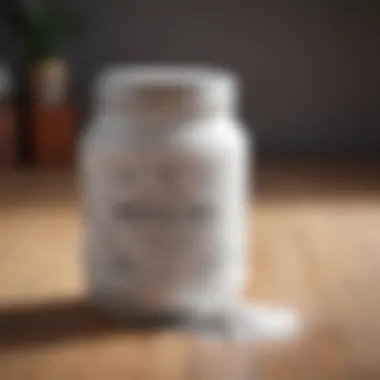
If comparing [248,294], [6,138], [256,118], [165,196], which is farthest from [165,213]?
[256,118]

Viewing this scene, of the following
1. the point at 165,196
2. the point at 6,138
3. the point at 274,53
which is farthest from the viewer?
the point at 274,53

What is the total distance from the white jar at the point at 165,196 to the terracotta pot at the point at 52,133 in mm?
754

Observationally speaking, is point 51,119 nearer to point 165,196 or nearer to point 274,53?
point 274,53

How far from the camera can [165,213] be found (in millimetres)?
706

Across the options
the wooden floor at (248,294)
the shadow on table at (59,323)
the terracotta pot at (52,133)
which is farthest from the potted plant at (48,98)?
the shadow on table at (59,323)

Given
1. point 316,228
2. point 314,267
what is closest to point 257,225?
point 316,228

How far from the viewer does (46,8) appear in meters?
1.53

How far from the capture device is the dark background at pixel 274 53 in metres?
1.59

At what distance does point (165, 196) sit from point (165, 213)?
0.04ft

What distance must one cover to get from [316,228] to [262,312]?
11.2 inches

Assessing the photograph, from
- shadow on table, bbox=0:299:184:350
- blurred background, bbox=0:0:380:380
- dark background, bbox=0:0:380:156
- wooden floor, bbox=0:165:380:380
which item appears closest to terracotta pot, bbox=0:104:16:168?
blurred background, bbox=0:0:380:380

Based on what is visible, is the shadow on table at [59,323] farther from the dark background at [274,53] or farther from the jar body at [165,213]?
the dark background at [274,53]

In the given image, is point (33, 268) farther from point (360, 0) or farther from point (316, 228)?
point (360, 0)

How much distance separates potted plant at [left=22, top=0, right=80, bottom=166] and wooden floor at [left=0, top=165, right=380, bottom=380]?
278mm
